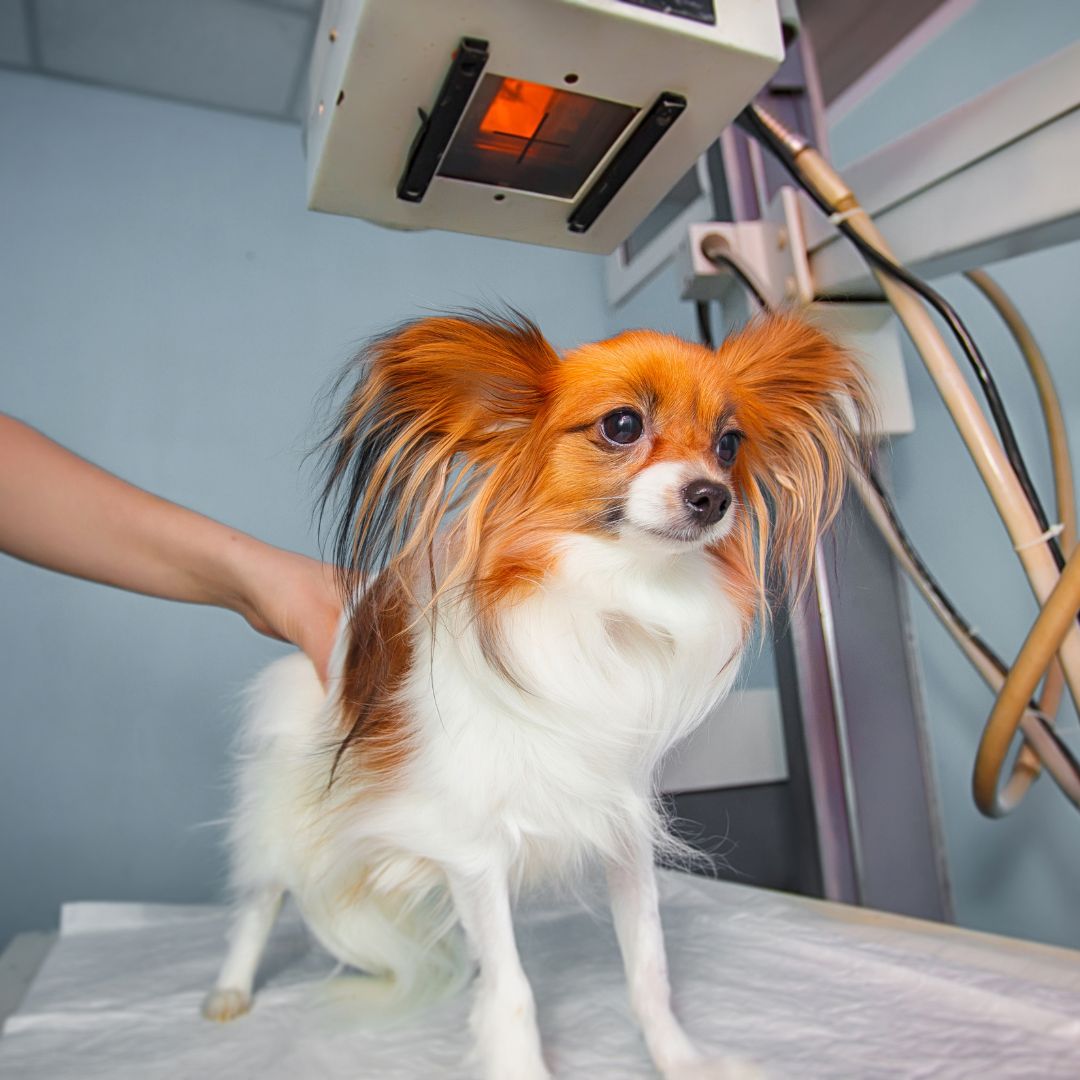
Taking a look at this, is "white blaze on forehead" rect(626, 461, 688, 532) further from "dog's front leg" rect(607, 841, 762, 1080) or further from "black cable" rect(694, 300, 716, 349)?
"black cable" rect(694, 300, 716, 349)

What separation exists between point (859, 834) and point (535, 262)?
127cm

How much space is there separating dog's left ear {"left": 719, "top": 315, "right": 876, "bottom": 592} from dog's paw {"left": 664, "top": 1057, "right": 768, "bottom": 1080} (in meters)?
0.51

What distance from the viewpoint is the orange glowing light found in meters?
0.75

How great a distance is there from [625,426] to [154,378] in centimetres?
150

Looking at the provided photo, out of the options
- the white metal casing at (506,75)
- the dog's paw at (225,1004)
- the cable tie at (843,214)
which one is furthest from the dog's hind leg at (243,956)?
the cable tie at (843,214)

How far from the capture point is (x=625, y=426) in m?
0.89

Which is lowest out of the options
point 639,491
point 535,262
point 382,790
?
point 382,790

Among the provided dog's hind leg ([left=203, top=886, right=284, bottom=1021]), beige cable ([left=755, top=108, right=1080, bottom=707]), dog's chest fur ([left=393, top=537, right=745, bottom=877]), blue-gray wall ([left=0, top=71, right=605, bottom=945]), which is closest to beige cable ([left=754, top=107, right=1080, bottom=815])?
beige cable ([left=755, top=108, right=1080, bottom=707])

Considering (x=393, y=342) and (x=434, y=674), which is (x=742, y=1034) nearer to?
(x=434, y=674)

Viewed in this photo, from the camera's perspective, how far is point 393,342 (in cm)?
86

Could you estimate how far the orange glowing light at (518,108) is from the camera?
0.75 meters

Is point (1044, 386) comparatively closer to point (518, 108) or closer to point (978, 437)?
point (978, 437)

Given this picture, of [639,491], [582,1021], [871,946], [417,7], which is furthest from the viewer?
[871,946]

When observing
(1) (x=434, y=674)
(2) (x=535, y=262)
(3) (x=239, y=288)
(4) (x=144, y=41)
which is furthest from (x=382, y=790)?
(4) (x=144, y=41)
